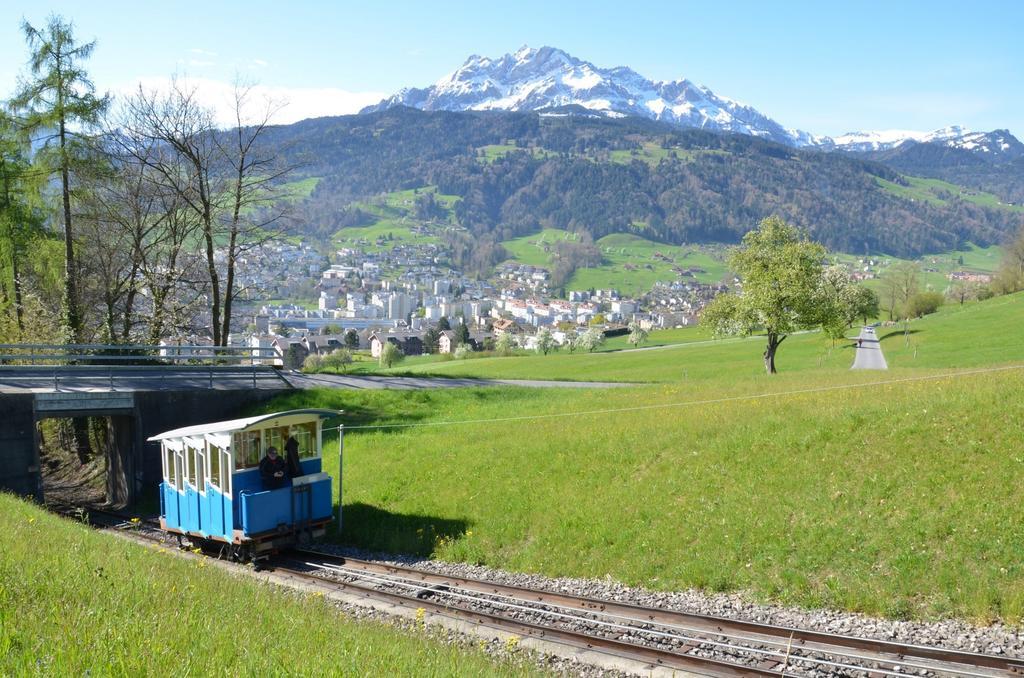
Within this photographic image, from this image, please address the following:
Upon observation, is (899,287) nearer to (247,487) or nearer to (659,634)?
(247,487)

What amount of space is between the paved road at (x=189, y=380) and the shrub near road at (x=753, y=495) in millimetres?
9425

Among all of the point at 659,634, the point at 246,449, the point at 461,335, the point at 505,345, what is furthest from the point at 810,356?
the point at 461,335

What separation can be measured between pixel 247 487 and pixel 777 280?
1303 inches

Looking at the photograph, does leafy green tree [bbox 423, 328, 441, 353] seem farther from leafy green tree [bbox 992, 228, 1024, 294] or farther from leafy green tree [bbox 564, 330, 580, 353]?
leafy green tree [bbox 992, 228, 1024, 294]

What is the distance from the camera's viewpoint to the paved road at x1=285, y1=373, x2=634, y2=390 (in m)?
35.2

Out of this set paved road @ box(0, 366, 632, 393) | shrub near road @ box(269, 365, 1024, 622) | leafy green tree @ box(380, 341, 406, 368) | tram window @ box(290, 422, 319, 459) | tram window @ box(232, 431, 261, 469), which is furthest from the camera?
leafy green tree @ box(380, 341, 406, 368)

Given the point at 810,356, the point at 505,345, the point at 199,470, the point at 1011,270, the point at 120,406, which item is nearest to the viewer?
the point at 199,470

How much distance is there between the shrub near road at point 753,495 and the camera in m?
13.1

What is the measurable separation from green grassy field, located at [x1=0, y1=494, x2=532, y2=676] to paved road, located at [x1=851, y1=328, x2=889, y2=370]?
1763 inches

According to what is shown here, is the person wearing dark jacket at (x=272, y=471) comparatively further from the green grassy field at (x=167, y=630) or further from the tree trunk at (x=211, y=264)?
the tree trunk at (x=211, y=264)

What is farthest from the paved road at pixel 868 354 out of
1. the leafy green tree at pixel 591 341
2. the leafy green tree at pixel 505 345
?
the leafy green tree at pixel 591 341

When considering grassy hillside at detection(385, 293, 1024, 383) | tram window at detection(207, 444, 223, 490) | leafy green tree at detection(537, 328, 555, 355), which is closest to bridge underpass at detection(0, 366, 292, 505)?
tram window at detection(207, 444, 223, 490)

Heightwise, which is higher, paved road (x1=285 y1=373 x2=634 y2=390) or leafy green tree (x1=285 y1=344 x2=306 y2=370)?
paved road (x1=285 y1=373 x2=634 y2=390)

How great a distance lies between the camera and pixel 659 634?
12047 millimetres
